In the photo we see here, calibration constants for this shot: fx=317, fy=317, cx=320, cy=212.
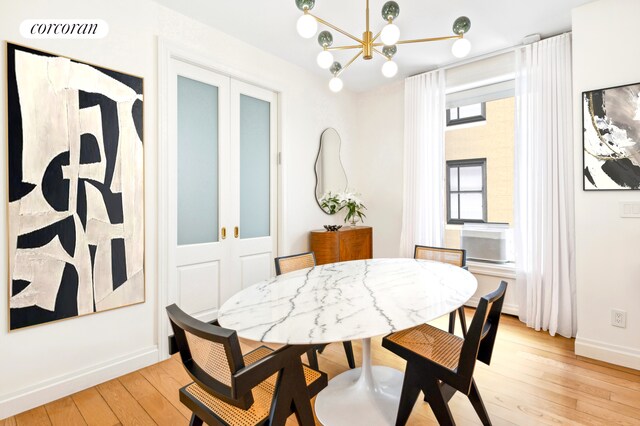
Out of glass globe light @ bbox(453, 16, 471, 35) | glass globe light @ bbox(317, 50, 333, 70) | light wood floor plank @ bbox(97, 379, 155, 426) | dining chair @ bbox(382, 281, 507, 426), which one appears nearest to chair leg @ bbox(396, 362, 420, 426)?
dining chair @ bbox(382, 281, 507, 426)

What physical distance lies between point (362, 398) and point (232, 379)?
1194 mm

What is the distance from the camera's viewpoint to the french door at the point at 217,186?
106 inches

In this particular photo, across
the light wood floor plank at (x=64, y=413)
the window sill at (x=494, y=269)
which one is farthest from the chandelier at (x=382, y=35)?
the light wood floor plank at (x=64, y=413)

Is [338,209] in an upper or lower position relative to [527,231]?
upper

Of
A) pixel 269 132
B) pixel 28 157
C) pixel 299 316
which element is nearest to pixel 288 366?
pixel 299 316

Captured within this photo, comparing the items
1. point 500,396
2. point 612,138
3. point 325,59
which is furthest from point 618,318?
point 325,59

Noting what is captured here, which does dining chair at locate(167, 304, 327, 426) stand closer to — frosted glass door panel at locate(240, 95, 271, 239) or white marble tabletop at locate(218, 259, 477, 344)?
white marble tabletop at locate(218, 259, 477, 344)

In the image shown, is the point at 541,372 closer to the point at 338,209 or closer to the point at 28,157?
the point at 338,209

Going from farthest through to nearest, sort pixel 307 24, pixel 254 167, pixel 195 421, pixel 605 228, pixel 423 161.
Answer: pixel 423 161, pixel 254 167, pixel 605 228, pixel 307 24, pixel 195 421

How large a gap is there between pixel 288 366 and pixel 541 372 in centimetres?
208

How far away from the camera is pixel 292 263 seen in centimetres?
231

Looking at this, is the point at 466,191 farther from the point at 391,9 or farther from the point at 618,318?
the point at 391,9

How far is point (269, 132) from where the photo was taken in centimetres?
346

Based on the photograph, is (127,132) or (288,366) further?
(127,132)
